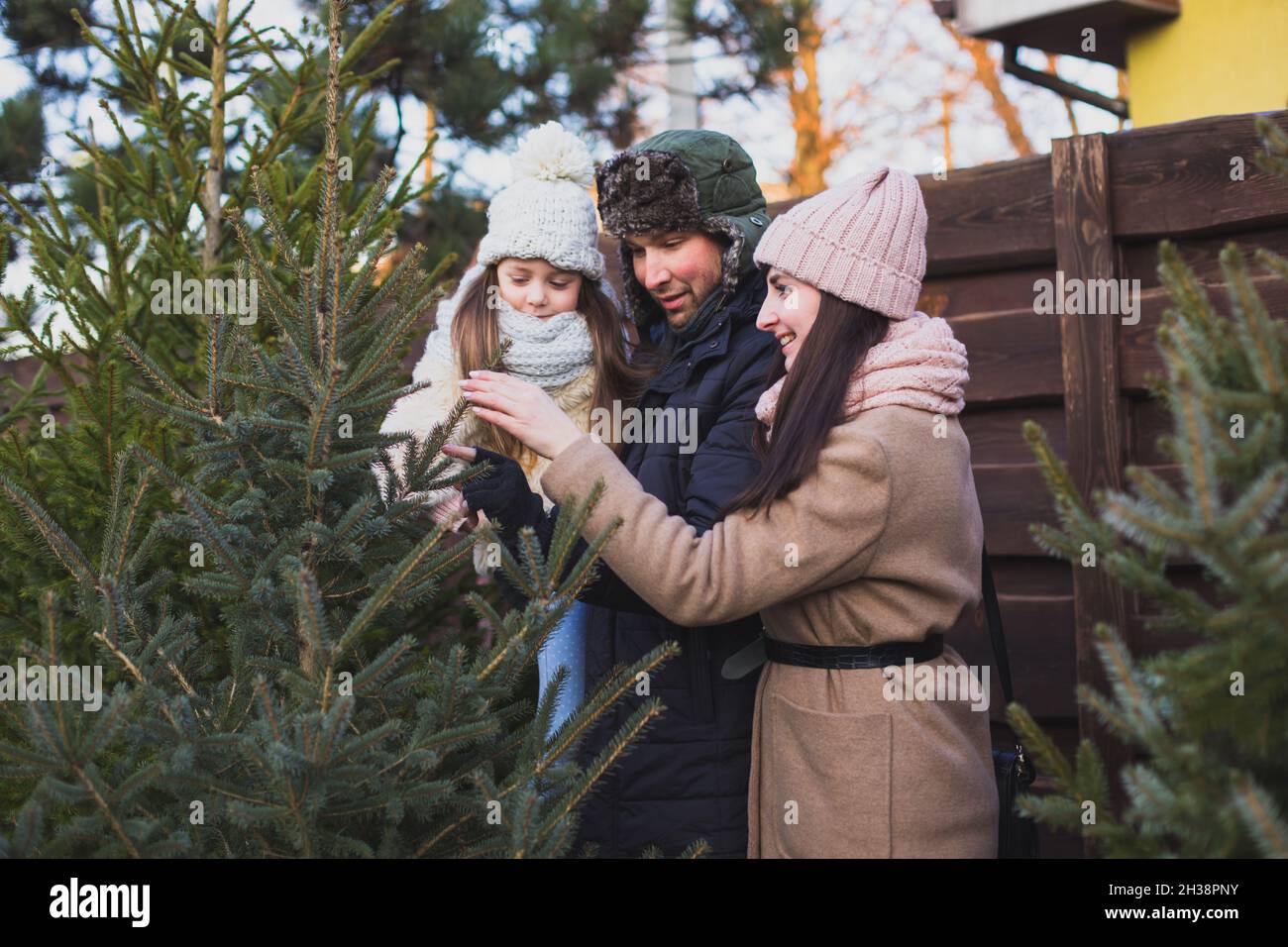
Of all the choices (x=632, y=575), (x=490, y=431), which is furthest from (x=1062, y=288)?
(x=632, y=575)

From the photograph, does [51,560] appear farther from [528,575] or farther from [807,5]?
[807,5]

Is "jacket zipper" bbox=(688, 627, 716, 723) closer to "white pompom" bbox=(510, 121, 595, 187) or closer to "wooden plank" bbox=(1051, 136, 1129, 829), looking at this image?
"white pompom" bbox=(510, 121, 595, 187)

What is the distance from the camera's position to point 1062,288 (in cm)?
373

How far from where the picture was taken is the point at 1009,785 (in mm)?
2422

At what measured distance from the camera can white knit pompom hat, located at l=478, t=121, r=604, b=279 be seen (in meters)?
2.88

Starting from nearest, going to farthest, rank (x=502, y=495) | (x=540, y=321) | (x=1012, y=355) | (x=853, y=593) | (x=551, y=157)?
(x=853, y=593)
(x=502, y=495)
(x=540, y=321)
(x=551, y=157)
(x=1012, y=355)

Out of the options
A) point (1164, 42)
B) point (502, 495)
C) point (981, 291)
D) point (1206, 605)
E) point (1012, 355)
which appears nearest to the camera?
point (1206, 605)

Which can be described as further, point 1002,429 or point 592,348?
point 1002,429

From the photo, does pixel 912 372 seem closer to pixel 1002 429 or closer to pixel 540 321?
pixel 540 321

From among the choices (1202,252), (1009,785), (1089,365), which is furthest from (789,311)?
(1202,252)

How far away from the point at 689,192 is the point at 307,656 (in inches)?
53.5

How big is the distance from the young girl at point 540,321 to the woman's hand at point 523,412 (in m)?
0.39

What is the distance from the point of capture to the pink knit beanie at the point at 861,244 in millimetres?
2275

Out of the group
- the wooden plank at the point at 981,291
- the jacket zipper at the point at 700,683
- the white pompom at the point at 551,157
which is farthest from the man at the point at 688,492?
the wooden plank at the point at 981,291
